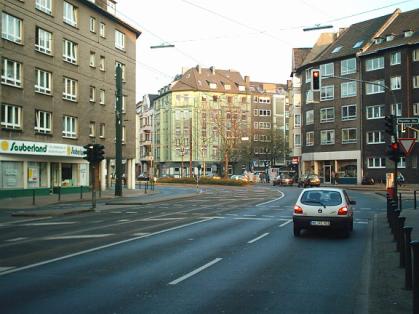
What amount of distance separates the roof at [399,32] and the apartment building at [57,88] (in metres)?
28.7

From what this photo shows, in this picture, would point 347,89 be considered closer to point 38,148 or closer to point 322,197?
point 38,148

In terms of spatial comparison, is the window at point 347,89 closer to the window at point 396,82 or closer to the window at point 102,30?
the window at point 396,82

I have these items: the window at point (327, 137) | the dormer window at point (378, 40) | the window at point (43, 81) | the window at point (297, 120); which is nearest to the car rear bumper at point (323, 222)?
the window at point (43, 81)

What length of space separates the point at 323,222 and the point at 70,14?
1328 inches

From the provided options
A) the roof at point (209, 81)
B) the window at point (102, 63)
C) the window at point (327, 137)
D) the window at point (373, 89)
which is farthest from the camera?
the roof at point (209, 81)

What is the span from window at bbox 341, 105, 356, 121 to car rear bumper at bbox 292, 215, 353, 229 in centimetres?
5061

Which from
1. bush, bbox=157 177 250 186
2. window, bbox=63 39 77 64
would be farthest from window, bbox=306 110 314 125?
window, bbox=63 39 77 64

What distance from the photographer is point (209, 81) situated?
104438 millimetres

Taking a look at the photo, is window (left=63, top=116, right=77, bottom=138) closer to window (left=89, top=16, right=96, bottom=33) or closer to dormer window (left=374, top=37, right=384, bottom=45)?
window (left=89, top=16, right=96, bottom=33)

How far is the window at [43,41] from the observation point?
3744 centimetres

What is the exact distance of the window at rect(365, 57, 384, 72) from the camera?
59.6 m

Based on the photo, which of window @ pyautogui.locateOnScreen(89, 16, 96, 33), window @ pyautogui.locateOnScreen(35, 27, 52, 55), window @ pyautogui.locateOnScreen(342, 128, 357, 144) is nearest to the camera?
window @ pyautogui.locateOnScreen(35, 27, 52, 55)

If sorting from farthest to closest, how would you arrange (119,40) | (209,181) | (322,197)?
(209,181)
(119,40)
(322,197)

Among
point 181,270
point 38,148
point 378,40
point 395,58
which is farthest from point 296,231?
point 378,40
